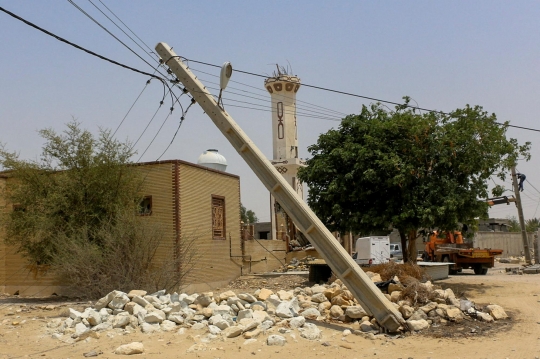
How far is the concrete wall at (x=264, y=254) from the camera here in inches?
1115

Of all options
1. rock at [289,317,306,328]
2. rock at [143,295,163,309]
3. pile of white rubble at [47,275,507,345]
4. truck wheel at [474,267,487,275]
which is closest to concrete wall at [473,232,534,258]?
truck wheel at [474,267,487,275]

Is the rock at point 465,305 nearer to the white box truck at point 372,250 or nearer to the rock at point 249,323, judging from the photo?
the rock at point 249,323

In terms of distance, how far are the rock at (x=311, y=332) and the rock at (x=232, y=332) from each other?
122 centimetres

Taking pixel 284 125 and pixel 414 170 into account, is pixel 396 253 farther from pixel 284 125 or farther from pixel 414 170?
pixel 414 170

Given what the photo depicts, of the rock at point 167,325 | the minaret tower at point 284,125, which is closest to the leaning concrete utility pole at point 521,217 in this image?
the minaret tower at point 284,125

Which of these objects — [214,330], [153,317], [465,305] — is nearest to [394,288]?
[465,305]

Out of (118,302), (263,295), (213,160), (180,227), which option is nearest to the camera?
(118,302)

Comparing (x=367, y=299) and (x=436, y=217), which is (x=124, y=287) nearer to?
(x=367, y=299)

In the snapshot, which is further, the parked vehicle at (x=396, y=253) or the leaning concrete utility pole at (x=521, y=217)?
the parked vehicle at (x=396, y=253)

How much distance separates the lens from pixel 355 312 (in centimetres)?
1265

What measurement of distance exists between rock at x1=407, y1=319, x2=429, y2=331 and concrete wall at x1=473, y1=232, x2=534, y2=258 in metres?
35.9

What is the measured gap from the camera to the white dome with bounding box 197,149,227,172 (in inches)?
1234

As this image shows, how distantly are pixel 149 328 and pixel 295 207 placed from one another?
411 centimetres

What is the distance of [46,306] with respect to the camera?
16.2m
